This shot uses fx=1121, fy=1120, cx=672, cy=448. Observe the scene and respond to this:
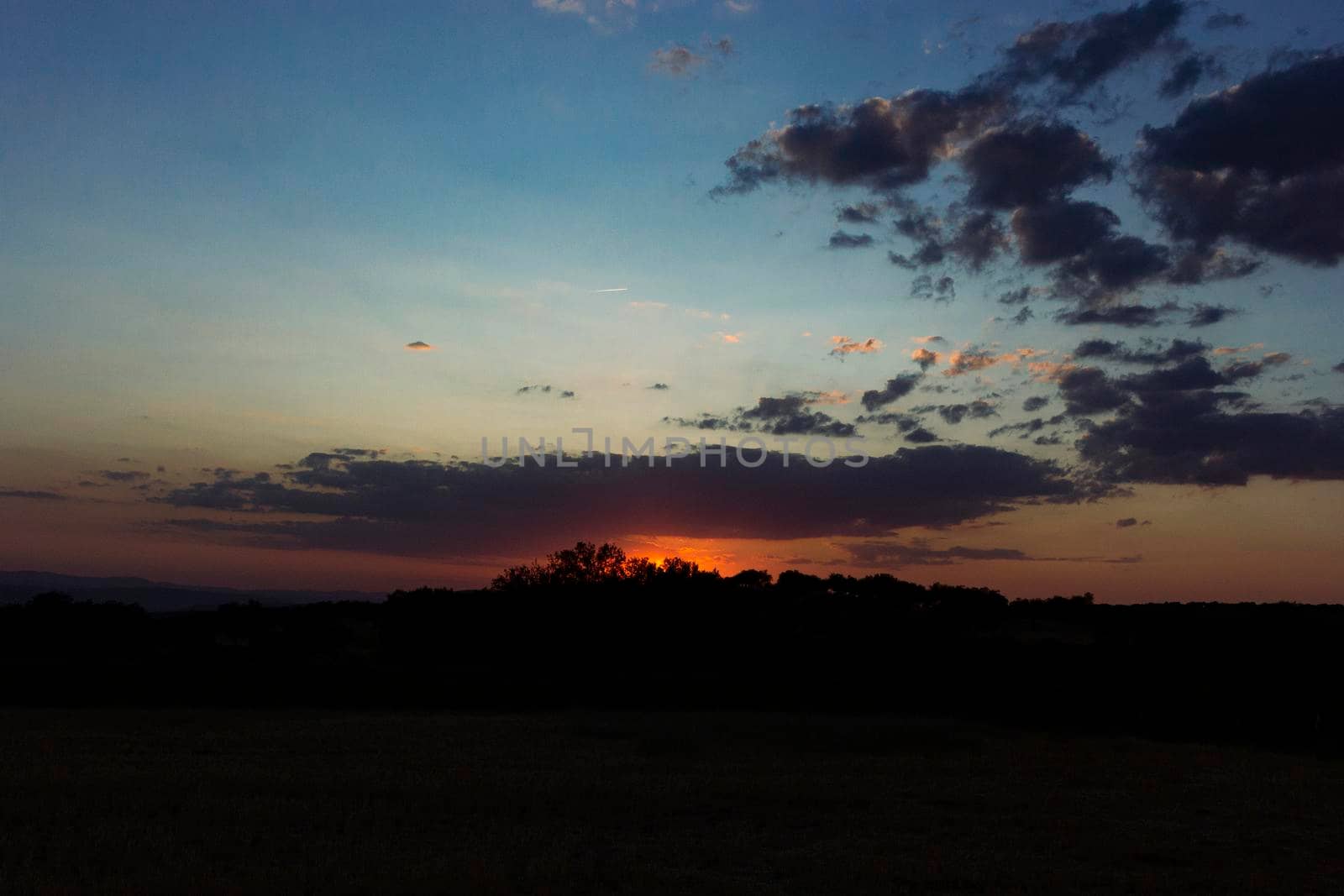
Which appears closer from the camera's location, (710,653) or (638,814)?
(638,814)

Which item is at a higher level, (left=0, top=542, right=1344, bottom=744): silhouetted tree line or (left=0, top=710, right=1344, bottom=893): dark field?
(left=0, top=542, right=1344, bottom=744): silhouetted tree line

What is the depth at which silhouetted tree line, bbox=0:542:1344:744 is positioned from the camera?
175ft

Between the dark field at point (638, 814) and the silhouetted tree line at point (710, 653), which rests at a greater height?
the silhouetted tree line at point (710, 653)

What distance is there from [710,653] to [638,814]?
5338 centimetres

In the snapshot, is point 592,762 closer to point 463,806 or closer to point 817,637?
point 463,806

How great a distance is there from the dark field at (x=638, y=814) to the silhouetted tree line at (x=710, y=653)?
15176mm

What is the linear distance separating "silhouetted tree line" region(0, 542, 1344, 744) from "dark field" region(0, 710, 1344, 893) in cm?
1518

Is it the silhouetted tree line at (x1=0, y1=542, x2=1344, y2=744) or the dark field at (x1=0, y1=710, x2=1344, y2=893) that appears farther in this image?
the silhouetted tree line at (x1=0, y1=542, x2=1344, y2=744)

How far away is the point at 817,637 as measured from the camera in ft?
264

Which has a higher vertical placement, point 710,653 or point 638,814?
point 710,653

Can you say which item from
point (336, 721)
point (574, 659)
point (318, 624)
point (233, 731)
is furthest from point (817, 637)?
point (233, 731)

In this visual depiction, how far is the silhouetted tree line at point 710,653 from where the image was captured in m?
53.2

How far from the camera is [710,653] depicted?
75875 millimetres

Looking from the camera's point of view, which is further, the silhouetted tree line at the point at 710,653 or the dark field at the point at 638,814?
the silhouetted tree line at the point at 710,653
